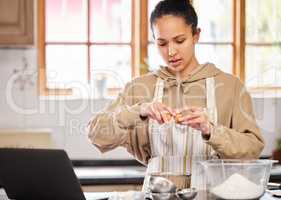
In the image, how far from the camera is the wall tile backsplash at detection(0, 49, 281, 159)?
3750 mm

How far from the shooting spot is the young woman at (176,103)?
2.11 metres

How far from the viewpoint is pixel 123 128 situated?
6.98 feet

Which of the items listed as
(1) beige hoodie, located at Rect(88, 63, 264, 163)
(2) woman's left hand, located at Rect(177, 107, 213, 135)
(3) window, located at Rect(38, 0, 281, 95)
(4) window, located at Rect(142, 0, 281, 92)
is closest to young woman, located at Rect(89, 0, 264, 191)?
(1) beige hoodie, located at Rect(88, 63, 264, 163)

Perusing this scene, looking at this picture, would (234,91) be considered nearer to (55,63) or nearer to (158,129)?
(158,129)

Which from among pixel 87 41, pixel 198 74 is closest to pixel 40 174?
pixel 198 74

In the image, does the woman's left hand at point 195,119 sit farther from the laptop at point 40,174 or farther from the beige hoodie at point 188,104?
the laptop at point 40,174

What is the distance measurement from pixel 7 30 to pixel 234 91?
1.69 metres

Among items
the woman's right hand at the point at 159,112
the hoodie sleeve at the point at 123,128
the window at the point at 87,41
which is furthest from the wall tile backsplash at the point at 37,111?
the woman's right hand at the point at 159,112

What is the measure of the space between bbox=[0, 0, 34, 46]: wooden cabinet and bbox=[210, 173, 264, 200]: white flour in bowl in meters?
2.11

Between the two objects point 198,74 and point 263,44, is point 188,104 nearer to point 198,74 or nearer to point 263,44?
point 198,74

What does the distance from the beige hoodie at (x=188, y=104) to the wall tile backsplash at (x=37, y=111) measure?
1531 mm

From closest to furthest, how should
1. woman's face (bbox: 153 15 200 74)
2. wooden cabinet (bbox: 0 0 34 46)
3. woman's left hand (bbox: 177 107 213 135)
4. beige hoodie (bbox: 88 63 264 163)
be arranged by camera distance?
woman's left hand (bbox: 177 107 213 135) < beige hoodie (bbox: 88 63 264 163) < woman's face (bbox: 153 15 200 74) < wooden cabinet (bbox: 0 0 34 46)

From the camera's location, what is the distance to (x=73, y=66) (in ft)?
13.2

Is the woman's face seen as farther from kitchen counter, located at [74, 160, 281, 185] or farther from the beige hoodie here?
kitchen counter, located at [74, 160, 281, 185]
